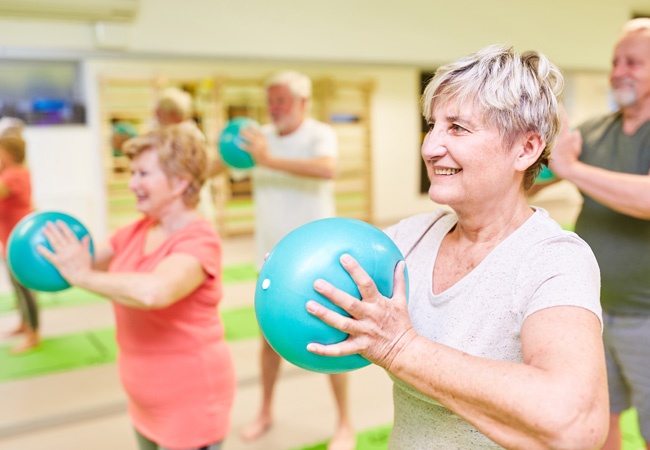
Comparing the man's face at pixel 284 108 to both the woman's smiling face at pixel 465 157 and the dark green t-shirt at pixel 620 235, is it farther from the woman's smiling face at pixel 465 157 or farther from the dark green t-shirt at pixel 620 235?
the woman's smiling face at pixel 465 157

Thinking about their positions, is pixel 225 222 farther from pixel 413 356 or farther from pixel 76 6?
pixel 413 356

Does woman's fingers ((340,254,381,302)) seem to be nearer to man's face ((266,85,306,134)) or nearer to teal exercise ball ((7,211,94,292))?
teal exercise ball ((7,211,94,292))

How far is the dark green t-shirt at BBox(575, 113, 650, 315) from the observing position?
1.88 metres

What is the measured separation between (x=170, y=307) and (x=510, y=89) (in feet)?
4.08

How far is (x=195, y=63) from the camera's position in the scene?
6676mm

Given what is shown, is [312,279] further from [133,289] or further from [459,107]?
[133,289]

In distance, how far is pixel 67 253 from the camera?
5.84 feet

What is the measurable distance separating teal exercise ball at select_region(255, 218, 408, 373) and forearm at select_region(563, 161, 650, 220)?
961mm

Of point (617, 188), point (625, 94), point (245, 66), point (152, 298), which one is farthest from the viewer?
point (245, 66)

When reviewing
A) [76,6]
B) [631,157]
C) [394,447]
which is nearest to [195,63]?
[76,6]

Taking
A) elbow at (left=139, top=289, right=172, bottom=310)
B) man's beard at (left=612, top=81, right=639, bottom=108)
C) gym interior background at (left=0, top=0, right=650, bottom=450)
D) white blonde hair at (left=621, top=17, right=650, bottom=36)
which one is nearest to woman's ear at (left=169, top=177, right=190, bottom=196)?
elbow at (left=139, top=289, right=172, bottom=310)

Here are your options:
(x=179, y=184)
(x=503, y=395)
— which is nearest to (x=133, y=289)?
(x=179, y=184)

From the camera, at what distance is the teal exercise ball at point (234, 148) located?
312cm

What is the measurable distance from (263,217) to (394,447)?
72.4 inches
